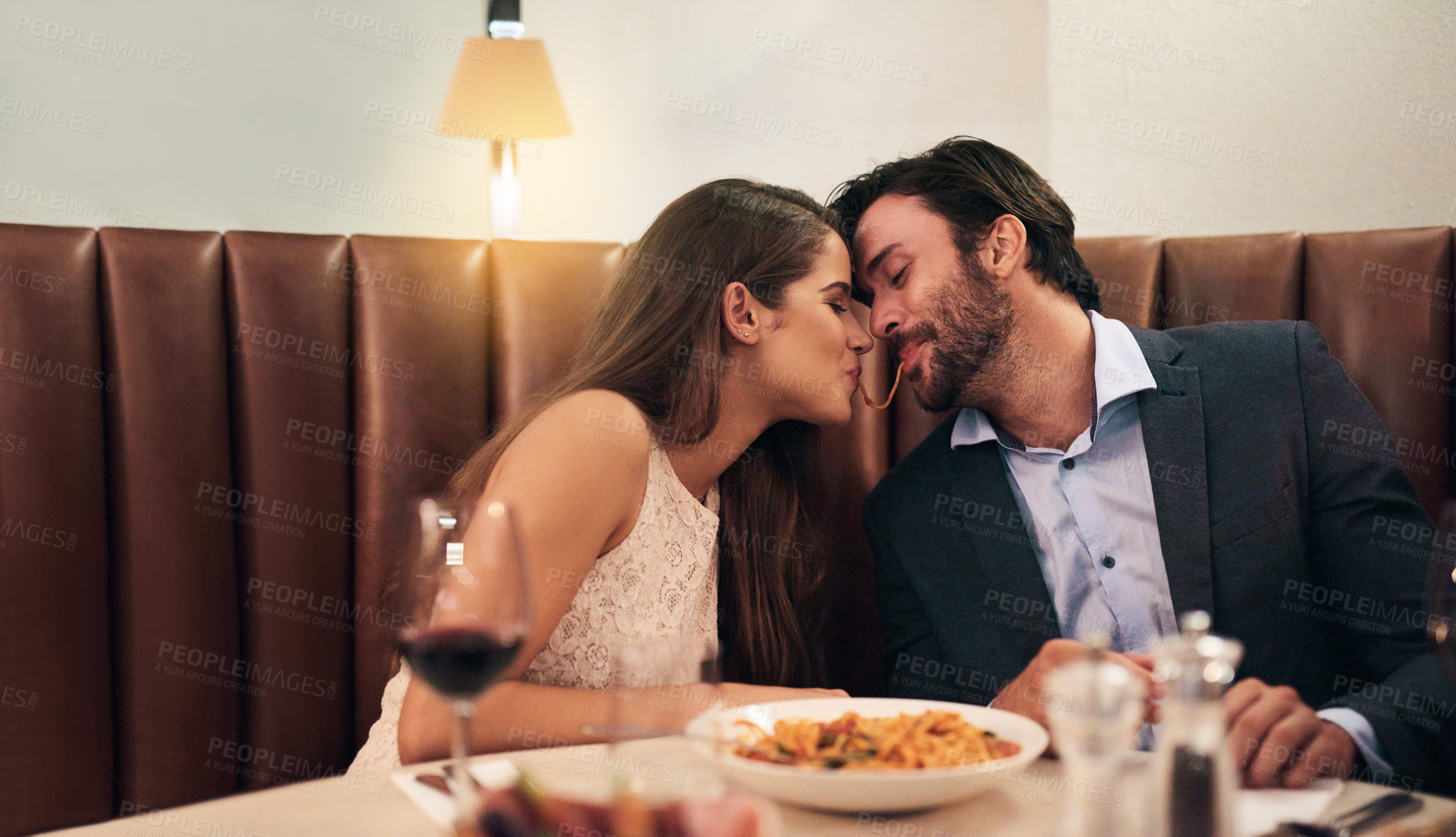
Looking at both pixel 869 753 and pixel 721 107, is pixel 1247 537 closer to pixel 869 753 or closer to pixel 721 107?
pixel 869 753

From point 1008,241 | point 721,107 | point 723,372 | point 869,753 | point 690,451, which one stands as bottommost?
point 869,753

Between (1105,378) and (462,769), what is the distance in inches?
44.9

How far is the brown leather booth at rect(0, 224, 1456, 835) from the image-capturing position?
4.75ft

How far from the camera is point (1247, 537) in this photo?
4.46ft

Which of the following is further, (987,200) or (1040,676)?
(987,200)

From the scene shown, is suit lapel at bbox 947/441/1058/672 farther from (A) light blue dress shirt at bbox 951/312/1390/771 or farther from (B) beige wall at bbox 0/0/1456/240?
(B) beige wall at bbox 0/0/1456/240

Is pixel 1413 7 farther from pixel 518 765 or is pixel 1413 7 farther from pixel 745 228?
pixel 518 765

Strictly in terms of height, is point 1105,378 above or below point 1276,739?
above

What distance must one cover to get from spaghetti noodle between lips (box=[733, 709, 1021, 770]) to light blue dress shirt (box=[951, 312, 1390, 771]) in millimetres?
702

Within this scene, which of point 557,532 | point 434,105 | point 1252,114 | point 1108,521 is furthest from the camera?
point 434,105

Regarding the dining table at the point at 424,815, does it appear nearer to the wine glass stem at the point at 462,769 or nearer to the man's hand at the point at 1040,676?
the wine glass stem at the point at 462,769

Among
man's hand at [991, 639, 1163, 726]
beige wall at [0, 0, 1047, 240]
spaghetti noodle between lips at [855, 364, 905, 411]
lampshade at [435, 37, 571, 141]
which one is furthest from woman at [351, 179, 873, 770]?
lampshade at [435, 37, 571, 141]

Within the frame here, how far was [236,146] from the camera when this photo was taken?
2881mm

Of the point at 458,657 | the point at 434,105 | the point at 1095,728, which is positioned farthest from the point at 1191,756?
the point at 434,105
